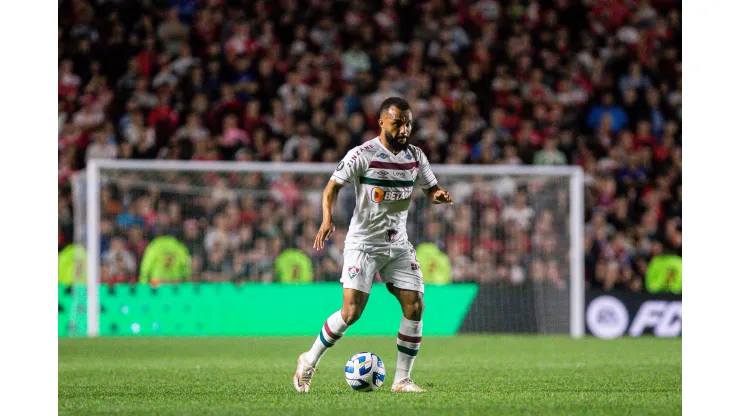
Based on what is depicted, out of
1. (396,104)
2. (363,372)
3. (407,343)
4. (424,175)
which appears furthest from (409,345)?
(396,104)

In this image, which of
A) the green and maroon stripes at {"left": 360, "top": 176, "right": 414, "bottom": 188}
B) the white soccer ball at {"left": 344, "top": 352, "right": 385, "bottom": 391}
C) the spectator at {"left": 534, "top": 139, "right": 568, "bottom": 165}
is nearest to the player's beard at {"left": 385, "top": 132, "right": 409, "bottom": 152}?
the green and maroon stripes at {"left": 360, "top": 176, "right": 414, "bottom": 188}

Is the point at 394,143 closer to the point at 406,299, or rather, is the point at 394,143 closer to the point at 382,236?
the point at 382,236

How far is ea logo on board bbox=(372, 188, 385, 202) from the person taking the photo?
24.4 feet

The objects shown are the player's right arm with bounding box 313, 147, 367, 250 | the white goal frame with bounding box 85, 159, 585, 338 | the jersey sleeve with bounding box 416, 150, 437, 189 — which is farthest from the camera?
the white goal frame with bounding box 85, 159, 585, 338

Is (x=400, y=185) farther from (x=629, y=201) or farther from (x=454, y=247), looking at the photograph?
(x=629, y=201)

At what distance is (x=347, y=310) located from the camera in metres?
7.28

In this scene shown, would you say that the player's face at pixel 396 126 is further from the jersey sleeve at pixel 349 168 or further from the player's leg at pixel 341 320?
the player's leg at pixel 341 320

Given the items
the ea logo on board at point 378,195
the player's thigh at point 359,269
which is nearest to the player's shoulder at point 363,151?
the ea logo on board at point 378,195

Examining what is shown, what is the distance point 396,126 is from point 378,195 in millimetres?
484

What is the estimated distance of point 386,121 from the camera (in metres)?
7.36

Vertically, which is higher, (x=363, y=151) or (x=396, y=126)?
(x=396, y=126)

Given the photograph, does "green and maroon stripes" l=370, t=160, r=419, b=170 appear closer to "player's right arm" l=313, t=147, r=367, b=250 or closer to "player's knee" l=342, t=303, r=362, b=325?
"player's right arm" l=313, t=147, r=367, b=250

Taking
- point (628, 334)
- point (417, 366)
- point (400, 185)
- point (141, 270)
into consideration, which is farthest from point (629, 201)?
point (400, 185)

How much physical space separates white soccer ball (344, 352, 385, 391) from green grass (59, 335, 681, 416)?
9 cm
